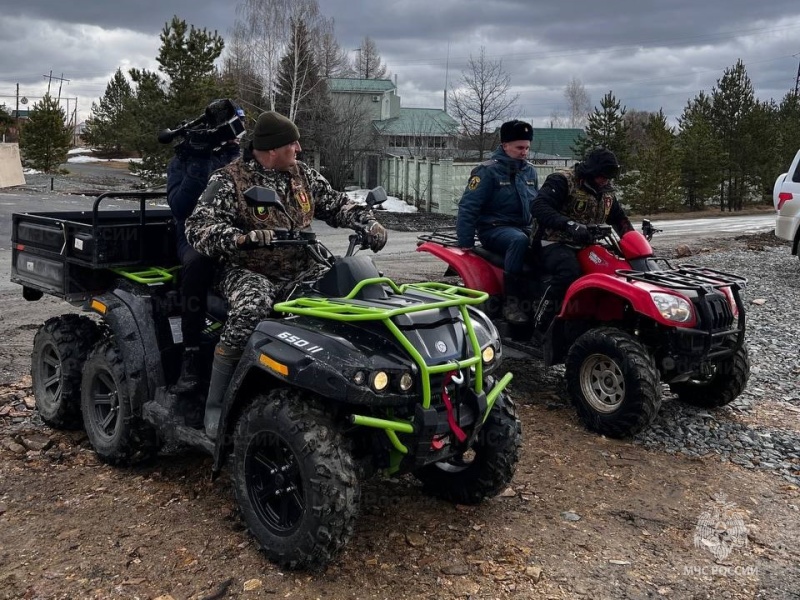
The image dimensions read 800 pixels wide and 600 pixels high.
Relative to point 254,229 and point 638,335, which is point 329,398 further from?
point 638,335

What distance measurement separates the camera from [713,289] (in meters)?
5.45

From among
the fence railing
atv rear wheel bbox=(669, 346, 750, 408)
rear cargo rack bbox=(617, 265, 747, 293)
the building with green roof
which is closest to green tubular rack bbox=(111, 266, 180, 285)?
rear cargo rack bbox=(617, 265, 747, 293)

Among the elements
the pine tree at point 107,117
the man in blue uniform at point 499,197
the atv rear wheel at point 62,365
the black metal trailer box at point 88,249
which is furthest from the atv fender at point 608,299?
the pine tree at point 107,117

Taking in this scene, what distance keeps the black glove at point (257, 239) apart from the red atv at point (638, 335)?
9.35ft

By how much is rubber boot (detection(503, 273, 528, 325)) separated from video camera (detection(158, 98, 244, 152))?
270 centimetres

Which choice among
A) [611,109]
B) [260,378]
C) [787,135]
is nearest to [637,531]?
[260,378]

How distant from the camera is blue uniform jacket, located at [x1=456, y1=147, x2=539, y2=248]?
6.90 metres

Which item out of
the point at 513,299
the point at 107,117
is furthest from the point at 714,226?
the point at 107,117

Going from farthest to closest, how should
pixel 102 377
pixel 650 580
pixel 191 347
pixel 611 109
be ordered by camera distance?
pixel 611 109
pixel 102 377
pixel 191 347
pixel 650 580

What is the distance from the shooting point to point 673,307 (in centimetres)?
527

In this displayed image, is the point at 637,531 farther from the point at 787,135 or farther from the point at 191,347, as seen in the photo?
the point at 787,135

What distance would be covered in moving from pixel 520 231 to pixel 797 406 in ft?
8.82

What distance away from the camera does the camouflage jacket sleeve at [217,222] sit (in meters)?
3.79

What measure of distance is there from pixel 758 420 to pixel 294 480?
13.4 feet
